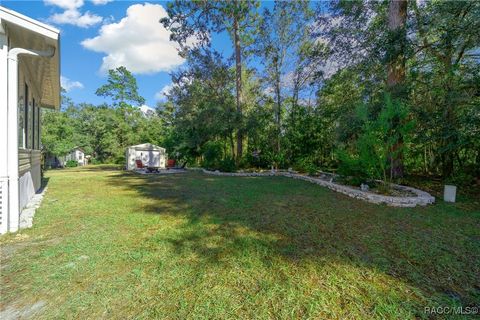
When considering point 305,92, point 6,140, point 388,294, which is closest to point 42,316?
point 388,294

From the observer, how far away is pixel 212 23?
14062mm

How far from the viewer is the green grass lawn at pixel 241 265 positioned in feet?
5.92

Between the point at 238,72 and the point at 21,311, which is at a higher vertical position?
the point at 238,72

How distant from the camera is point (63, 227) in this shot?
12.0 feet

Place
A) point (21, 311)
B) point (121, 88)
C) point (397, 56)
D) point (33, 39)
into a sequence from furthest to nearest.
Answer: point (121, 88)
point (397, 56)
point (33, 39)
point (21, 311)

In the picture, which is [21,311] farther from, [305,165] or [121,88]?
[121,88]

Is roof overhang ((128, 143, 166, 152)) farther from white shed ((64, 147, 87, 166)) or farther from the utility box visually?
the utility box

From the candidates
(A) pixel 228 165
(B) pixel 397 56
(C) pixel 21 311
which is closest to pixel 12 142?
(C) pixel 21 311

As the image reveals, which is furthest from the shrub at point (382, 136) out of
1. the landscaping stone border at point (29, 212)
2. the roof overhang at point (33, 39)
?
the landscaping stone border at point (29, 212)

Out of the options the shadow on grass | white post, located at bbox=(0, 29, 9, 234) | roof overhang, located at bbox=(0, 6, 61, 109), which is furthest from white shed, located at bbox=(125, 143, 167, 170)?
white post, located at bbox=(0, 29, 9, 234)

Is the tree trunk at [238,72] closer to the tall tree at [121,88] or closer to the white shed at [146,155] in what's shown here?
the white shed at [146,155]

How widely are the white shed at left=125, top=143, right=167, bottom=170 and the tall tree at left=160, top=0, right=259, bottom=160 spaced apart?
32.8ft

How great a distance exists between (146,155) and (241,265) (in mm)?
20884

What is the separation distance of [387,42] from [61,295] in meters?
8.55
